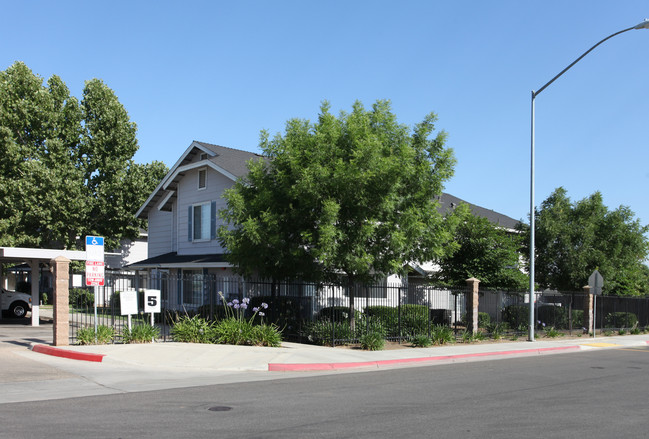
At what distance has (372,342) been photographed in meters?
17.4

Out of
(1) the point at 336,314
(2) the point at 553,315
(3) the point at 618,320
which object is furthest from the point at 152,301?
(3) the point at 618,320

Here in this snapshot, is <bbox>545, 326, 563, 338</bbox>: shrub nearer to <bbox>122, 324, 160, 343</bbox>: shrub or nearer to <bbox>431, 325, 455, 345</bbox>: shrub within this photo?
<bbox>431, 325, 455, 345</bbox>: shrub

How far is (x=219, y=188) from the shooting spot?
1012 inches

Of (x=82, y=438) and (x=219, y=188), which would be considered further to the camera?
(x=219, y=188)

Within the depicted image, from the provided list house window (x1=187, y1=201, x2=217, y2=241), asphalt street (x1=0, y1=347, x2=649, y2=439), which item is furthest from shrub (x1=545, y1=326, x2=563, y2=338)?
house window (x1=187, y1=201, x2=217, y2=241)

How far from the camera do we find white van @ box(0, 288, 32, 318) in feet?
91.5

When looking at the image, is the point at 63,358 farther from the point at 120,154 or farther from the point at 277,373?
the point at 120,154

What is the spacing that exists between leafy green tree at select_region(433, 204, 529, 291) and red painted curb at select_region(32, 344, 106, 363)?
16.1m

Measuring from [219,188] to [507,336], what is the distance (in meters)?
13.6

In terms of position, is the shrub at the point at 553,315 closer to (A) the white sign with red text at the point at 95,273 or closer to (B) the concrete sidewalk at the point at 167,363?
(B) the concrete sidewalk at the point at 167,363

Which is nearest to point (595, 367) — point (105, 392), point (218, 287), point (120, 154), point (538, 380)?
point (538, 380)

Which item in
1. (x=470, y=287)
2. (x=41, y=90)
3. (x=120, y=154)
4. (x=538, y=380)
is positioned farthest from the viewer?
(x=120, y=154)

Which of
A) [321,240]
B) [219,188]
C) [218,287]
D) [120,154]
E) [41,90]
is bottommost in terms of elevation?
[218,287]

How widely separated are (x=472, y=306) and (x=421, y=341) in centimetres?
413
